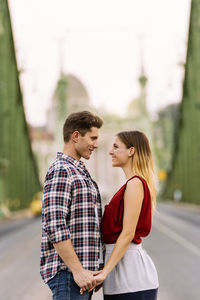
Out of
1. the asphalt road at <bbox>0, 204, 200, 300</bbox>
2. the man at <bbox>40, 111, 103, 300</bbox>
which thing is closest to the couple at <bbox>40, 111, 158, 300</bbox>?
the man at <bbox>40, 111, 103, 300</bbox>

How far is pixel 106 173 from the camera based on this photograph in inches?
3297

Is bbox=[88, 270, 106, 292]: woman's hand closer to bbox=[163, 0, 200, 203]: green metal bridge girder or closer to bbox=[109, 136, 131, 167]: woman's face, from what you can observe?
bbox=[109, 136, 131, 167]: woman's face

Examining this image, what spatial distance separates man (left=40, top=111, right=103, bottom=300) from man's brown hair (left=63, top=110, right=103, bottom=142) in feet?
0.59

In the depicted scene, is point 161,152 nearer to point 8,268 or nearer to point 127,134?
point 8,268

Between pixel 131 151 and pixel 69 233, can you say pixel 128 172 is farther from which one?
pixel 69 233

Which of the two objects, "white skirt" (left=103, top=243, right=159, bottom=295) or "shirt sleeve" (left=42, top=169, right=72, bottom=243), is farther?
"white skirt" (left=103, top=243, right=159, bottom=295)

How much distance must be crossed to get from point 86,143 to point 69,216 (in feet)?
1.21

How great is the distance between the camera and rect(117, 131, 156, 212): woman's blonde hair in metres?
2.42

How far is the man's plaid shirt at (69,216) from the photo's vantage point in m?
2.16

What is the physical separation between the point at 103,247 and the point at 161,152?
52.3 m

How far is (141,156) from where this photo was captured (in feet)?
8.02

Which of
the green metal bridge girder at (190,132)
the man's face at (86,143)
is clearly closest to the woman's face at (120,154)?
the man's face at (86,143)

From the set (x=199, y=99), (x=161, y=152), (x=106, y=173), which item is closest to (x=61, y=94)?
(x=161, y=152)

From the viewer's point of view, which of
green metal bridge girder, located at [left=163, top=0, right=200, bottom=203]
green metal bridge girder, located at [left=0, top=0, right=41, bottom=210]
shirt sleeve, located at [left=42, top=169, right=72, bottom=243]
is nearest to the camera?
shirt sleeve, located at [left=42, top=169, right=72, bottom=243]
